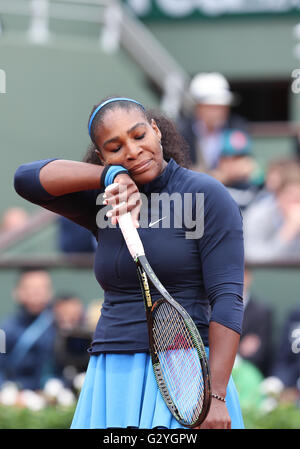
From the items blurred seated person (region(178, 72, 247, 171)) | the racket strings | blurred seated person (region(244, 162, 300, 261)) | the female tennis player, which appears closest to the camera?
the racket strings

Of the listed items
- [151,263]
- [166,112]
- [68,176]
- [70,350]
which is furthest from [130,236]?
[70,350]

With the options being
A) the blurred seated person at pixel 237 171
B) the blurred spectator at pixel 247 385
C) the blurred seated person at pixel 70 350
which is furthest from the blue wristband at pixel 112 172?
the blurred seated person at pixel 237 171

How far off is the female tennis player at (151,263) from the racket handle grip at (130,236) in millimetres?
28

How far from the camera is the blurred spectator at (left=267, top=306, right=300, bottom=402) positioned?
597 cm

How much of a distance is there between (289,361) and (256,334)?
32 centimetres

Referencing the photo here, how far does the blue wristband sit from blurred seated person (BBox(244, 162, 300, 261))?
437 cm

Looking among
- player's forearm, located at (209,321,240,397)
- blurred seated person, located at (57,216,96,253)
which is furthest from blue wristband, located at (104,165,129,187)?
blurred seated person, located at (57,216,96,253)

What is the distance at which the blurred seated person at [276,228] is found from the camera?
7070 mm

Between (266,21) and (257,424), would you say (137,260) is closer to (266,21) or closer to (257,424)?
(257,424)

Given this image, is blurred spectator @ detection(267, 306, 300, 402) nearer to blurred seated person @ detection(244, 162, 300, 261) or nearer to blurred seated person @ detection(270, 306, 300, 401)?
blurred seated person @ detection(270, 306, 300, 401)

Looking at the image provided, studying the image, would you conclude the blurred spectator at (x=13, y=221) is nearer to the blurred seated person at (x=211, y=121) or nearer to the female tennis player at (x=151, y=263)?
the blurred seated person at (x=211, y=121)
